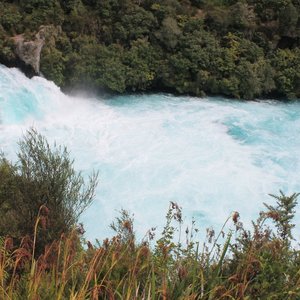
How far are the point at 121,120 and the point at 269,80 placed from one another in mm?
7675

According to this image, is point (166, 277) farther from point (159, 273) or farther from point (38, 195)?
point (38, 195)

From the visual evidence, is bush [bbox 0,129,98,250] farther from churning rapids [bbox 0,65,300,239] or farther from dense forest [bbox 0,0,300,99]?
dense forest [bbox 0,0,300,99]

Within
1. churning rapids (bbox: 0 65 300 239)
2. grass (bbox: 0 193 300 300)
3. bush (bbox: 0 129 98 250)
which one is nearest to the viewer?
grass (bbox: 0 193 300 300)

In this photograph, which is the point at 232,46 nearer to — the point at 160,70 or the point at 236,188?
the point at 160,70

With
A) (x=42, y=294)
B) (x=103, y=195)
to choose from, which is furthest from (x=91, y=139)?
(x=42, y=294)

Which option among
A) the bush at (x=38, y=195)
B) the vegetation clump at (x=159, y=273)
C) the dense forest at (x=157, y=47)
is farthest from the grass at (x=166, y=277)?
the dense forest at (x=157, y=47)

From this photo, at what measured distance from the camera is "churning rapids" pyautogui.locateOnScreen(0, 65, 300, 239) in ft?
44.9

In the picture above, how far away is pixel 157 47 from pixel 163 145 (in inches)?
273

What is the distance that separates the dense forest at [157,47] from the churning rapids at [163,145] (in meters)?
0.83

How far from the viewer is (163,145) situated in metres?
17.0

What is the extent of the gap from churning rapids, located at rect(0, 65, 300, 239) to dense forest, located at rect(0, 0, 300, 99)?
2.72 feet

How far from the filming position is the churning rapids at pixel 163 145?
13.7 m

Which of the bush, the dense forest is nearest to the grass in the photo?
the bush

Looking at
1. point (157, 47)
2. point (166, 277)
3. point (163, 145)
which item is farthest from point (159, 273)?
point (157, 47)
